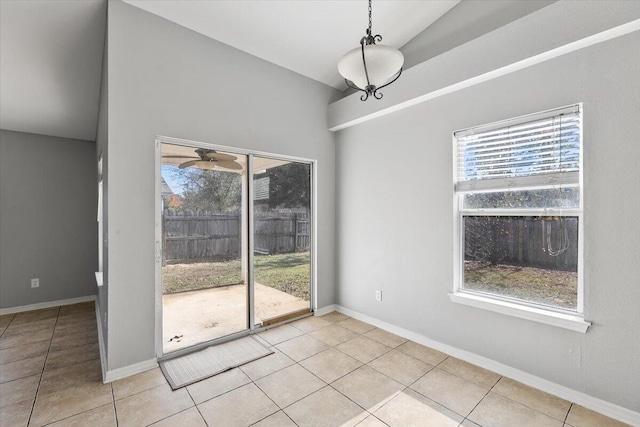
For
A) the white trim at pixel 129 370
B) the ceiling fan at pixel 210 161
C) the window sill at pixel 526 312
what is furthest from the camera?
the ceiling fan at pixel 210 161

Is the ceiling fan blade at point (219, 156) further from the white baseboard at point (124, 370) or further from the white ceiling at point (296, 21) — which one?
the white baseboard at point (124, 370)

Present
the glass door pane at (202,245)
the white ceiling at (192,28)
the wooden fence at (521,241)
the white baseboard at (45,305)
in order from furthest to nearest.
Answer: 1. the white baseboard at (45,305)
2. the glass door pane at (202,245)
3. the white ceiling at (192,28)
4. the wooden fence at (521,241)

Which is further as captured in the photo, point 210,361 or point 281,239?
point 281,239

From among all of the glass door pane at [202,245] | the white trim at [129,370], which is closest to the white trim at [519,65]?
the glass door pane at [202,245]

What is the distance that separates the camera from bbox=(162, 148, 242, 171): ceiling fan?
116 inches

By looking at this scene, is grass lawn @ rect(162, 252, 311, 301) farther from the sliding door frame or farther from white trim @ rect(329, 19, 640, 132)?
white trim @ rect(329, 19, 640, 132)

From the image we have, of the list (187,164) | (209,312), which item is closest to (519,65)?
(187,164)

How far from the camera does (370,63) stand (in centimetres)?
175

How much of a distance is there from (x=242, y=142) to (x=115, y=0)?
153cm

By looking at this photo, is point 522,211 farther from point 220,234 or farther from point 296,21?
point 220,234

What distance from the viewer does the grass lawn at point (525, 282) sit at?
7.32 feet

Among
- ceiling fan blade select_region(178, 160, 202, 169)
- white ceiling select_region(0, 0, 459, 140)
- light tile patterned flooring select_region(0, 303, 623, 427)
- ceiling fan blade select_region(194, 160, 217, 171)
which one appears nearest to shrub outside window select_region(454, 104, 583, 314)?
light tile patterned flooring select_region(0, 303, 623, 427)

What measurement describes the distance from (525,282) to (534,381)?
0.77m

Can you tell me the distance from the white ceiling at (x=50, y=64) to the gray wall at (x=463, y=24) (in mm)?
3008
